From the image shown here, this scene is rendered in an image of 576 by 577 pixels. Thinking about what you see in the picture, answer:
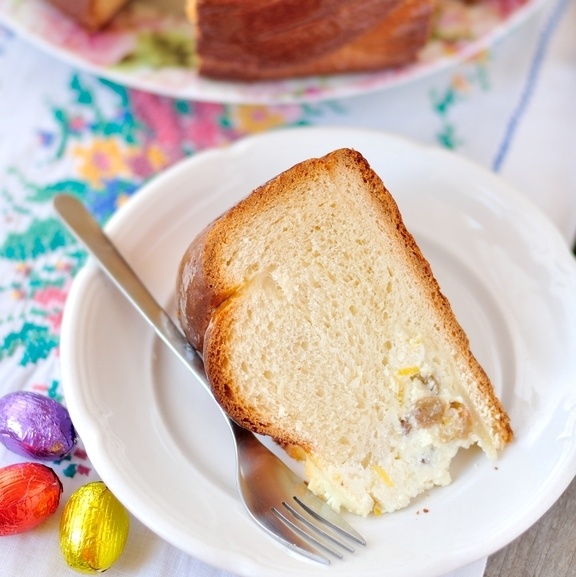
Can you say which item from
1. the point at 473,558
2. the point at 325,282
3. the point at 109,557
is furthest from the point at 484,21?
the point at 109,557

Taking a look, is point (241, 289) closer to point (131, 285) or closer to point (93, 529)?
point (131, 285)

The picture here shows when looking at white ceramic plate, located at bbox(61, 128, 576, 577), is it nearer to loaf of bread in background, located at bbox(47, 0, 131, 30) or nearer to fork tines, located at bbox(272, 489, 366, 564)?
fork tines, located at bbox(272, 489, 366, 564)

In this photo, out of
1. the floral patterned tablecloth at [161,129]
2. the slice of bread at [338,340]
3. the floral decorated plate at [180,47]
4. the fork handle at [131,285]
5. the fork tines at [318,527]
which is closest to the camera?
the fork tines at [318,527]

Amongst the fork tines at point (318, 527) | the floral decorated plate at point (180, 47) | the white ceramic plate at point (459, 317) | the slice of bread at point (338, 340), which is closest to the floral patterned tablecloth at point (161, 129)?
the floral decorated plate at point (180, 47)

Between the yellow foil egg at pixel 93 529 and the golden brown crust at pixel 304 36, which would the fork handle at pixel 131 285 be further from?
the golden brown crust at pixel 304 36

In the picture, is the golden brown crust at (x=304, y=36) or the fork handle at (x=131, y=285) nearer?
the fork handle at (x=131, y=285)

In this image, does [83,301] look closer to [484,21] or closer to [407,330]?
[407,330]

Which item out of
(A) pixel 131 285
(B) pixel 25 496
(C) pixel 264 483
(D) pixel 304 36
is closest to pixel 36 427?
(B) pixel 25 496
